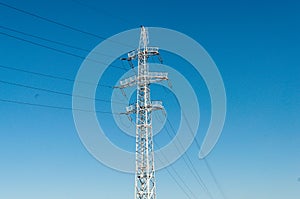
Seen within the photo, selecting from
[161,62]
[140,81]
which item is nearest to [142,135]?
[140,81]

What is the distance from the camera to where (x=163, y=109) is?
34.8 m

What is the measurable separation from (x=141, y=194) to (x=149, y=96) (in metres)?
8.23

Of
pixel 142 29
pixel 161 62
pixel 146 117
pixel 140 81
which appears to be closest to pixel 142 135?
pixel 146 117

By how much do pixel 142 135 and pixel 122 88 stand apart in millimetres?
5007

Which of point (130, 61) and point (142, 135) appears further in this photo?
point (130, 61)

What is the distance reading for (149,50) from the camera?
1415 inches

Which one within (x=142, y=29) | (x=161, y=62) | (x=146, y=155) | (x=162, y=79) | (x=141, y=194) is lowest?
(x=141, y=194)

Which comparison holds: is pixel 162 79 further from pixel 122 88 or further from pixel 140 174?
pixel 140 174

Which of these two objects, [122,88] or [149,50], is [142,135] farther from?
[149,50]

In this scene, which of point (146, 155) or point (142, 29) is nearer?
point (146, 155)

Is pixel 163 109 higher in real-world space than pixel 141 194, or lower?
higher

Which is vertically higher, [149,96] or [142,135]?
[149,96]

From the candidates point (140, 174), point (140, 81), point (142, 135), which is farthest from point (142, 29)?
point (140, 174)

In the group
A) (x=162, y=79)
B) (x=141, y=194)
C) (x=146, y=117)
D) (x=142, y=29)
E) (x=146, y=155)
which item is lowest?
(x=141, y=194)
